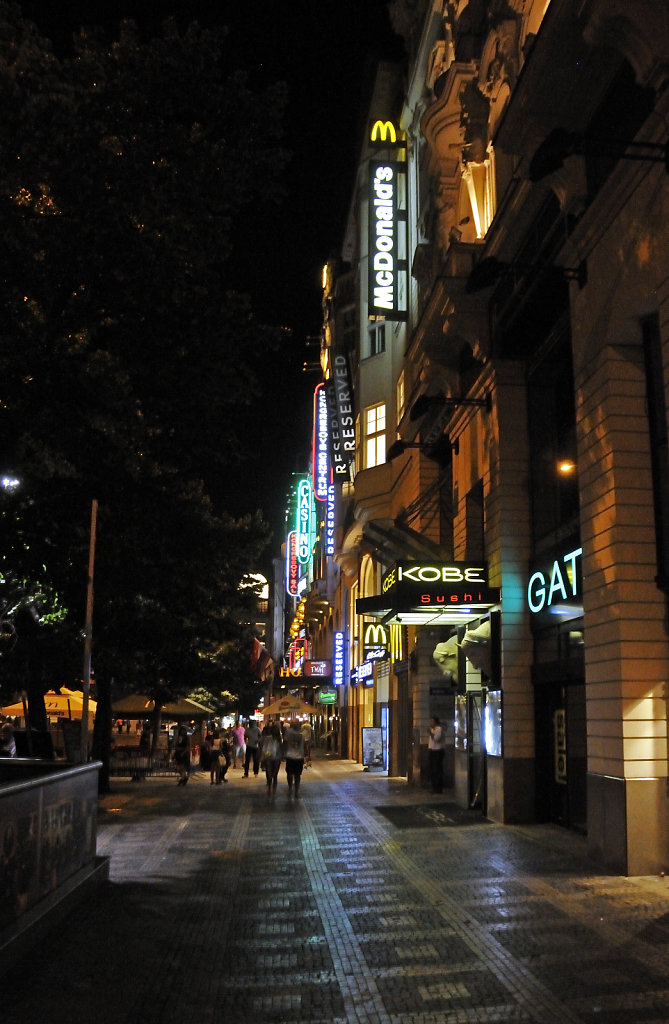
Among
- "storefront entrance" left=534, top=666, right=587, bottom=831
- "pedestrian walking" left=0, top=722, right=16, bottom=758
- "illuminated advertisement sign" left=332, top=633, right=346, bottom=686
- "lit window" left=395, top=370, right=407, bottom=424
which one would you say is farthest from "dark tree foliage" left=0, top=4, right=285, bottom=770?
"illuminated advertisement sign" left=332, top=633, right=346, bottom=686

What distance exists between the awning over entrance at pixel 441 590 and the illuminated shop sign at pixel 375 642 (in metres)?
12.6

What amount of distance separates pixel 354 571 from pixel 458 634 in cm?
2182

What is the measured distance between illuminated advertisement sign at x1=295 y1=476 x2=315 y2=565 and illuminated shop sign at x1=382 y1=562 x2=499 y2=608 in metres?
55.0

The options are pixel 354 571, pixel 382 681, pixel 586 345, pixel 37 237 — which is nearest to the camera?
pixel 37 237

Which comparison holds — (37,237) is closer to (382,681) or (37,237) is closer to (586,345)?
(586,345)

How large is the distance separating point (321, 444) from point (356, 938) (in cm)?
4030

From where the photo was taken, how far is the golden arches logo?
94.9ft

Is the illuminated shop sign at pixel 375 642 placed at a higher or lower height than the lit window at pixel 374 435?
lower

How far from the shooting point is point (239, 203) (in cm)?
1109

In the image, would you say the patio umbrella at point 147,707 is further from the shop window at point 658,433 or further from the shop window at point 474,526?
the shop window at point 658,433

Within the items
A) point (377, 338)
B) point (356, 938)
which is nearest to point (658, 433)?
point (356, 938)

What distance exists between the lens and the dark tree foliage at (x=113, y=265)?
994 centimetres

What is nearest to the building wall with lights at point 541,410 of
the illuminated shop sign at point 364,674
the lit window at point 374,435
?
the lit window at point 374,435

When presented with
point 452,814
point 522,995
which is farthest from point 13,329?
point 452,814
